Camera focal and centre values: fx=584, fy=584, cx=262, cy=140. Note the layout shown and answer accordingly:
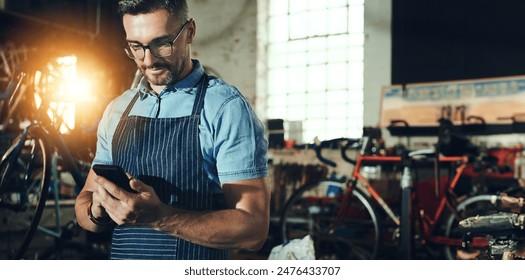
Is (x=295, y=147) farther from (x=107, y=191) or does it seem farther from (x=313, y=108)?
(x=107, y=191)

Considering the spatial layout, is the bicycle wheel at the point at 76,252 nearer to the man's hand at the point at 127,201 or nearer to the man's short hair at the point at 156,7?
the man's hand at the point at 127,201

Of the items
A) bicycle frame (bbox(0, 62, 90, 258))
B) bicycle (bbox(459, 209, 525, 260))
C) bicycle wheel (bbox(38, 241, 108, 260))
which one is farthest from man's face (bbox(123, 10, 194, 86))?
bicycle wheel (bbox(38, 241, 108, 260))

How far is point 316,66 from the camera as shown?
112 inches

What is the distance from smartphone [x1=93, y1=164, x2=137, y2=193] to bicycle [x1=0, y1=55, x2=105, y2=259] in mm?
1007

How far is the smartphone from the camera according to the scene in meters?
1.43

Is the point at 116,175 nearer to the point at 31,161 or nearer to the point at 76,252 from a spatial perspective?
the point at 31,161

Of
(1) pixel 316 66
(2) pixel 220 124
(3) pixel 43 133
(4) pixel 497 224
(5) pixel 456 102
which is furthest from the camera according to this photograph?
(5) pixel 456 102

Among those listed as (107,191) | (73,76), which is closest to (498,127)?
(73,76)

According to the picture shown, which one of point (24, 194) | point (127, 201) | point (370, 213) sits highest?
point (127, 201)

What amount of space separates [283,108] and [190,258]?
1066mm

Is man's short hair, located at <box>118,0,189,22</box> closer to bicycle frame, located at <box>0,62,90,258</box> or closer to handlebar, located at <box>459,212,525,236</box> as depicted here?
bicycle frame, located at <box>0,62,90,258</box>

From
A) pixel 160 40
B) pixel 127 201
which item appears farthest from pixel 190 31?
pixel 127 201

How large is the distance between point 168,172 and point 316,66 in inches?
54.9

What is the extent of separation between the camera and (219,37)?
2359mm
